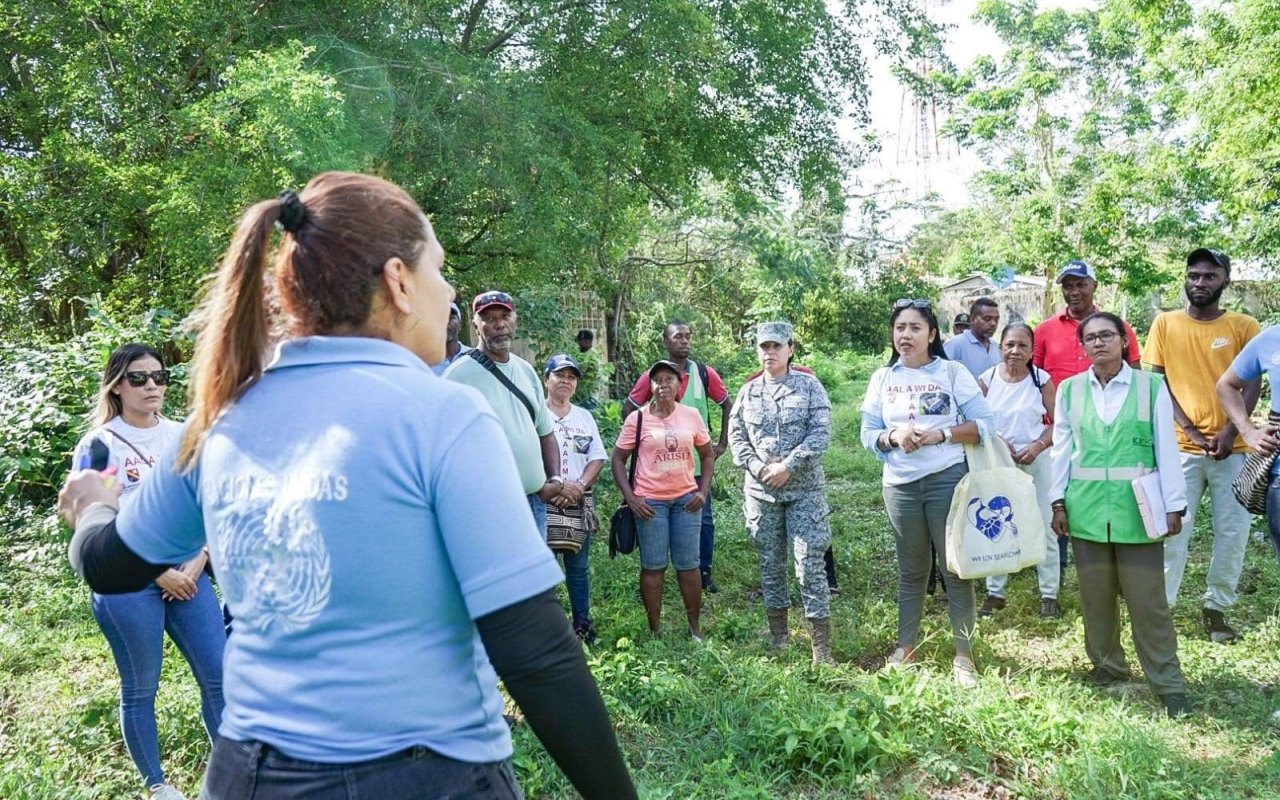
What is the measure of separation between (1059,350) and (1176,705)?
267 centimetres

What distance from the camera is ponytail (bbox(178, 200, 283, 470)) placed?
1.47m

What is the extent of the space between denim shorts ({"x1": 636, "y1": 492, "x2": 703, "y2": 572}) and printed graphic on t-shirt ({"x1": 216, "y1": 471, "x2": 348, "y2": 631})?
15.3 feet

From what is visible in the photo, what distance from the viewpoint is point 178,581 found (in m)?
3.66

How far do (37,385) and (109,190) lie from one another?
2410 mm

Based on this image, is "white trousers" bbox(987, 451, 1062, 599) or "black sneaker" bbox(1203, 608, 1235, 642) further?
"white trousers" bbox(987, 451, 1062, 599)

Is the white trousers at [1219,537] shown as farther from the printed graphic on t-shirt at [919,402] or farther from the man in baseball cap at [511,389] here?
the man in baseball cap at [511,389]

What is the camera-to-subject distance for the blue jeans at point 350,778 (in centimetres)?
132

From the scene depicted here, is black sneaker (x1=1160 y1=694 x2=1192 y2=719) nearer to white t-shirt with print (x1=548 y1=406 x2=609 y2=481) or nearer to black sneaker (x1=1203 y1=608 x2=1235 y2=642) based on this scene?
black sneaker (x1=1203 y1=608 x2=1235 y2=642)

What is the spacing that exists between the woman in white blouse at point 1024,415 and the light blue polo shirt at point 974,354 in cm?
57

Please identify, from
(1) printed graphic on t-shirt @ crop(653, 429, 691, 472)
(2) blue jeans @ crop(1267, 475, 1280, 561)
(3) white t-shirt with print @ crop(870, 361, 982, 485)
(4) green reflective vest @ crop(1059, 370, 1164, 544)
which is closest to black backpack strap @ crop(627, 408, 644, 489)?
(1) printed graphic on t-shirt @ crop(653, 429, 691, 472)

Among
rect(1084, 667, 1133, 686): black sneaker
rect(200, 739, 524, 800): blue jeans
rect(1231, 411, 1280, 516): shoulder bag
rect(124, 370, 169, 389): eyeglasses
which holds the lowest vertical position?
rect(1084, 667, 1133, 686): black sneaker

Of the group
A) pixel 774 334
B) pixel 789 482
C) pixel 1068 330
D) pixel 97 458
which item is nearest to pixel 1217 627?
pixel 1068 330

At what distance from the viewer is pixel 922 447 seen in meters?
5.21

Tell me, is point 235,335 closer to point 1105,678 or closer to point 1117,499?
point 1117,499
